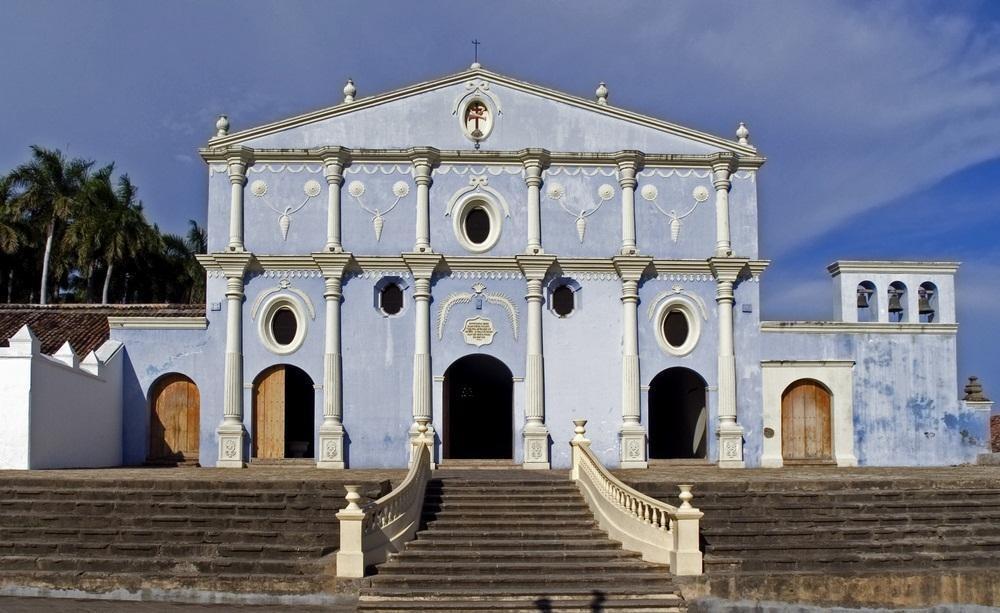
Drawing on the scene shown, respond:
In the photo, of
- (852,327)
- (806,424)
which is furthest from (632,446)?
(852,327)

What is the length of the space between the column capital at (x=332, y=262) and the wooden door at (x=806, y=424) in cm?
1064

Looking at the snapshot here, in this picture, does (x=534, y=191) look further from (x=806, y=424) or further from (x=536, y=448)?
(x=806, y=424)

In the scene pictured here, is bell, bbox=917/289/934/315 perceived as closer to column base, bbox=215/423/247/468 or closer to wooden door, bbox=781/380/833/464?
wooden door, bbox=781/380/833/464

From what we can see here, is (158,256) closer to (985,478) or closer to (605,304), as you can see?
(605,304)

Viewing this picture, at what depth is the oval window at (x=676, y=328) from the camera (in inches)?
925

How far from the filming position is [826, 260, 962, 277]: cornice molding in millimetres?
23516

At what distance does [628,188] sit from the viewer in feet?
76.9

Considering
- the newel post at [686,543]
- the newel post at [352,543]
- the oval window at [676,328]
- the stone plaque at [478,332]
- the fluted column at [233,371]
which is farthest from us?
the oval window at [676,328]

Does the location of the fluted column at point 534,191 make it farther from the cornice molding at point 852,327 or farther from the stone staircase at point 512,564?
the stone staircase at point 512,564

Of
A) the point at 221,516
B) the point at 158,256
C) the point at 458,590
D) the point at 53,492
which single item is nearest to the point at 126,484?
the point at 53,492

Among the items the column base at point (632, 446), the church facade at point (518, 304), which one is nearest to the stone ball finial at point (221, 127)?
Result: the church facade at point (518, 304)

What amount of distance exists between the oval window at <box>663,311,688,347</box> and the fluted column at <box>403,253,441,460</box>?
5.60m

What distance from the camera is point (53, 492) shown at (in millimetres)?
15625

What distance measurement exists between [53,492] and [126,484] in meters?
1.09
